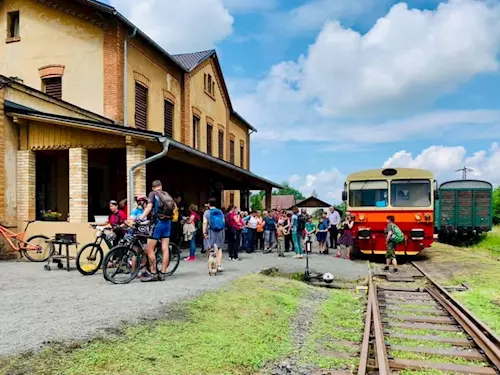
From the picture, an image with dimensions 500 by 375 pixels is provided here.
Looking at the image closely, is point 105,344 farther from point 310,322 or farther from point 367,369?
point 310,322

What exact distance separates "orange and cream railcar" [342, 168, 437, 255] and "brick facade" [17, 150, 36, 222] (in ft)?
31.1

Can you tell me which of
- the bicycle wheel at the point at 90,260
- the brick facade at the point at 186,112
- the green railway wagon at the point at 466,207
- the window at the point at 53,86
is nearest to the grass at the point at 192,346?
the bicycle wheel at the point at 90,260

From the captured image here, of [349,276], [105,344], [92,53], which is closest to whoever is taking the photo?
[105,344]

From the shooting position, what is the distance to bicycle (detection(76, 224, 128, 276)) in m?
9.45

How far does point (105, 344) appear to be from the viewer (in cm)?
485

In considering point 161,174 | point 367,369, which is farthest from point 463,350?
point 161,174

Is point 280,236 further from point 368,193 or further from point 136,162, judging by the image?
point 136,162

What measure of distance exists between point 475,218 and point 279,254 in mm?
12183

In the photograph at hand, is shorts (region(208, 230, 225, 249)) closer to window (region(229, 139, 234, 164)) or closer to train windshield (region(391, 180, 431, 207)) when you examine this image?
train windshield (region(391, 180, 431, 207))

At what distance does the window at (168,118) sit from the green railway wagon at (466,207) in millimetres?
13616

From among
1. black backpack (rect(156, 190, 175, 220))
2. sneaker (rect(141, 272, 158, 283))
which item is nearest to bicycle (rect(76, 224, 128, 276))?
sneaker (rect(141, 272, 158, 283))

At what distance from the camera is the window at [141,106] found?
17.2m

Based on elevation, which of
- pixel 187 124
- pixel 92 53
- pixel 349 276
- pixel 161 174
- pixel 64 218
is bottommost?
pixel 349 276

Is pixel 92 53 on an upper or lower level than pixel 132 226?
upper
